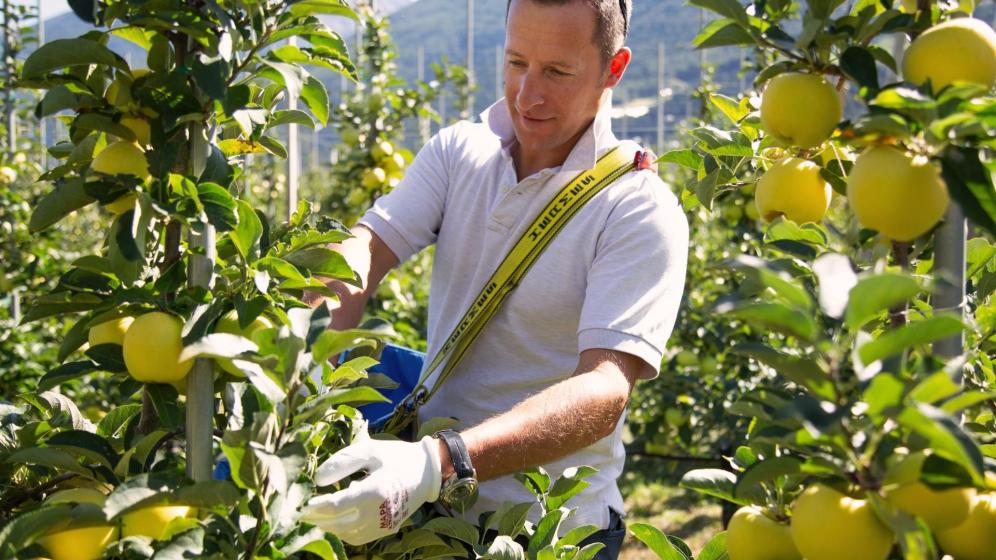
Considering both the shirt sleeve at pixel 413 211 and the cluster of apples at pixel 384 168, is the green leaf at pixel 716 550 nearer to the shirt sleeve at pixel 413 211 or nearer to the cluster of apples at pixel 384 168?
the shirt sleeve at pixel 413 211

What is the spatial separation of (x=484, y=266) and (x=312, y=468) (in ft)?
2.72

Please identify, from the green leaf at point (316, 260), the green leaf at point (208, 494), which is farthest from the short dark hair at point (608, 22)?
the green leaf at point (208, 494)

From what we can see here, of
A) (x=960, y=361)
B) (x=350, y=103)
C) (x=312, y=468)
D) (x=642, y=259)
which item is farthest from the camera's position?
(x=350, y=103)

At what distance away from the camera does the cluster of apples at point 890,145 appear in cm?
73

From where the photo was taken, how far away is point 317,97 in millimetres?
1113

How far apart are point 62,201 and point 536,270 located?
83 cm

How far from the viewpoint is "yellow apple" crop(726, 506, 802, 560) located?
2.67ft

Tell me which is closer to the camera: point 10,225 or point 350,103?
point 350,103

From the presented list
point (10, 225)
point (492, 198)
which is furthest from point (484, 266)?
point (10, 225)

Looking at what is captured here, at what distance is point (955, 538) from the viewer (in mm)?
764

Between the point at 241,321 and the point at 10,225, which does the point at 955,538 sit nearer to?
the point at 241,321

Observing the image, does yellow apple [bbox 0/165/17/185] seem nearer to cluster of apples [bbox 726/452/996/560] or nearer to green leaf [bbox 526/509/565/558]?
green leaf [bbox 526/509/565/558]

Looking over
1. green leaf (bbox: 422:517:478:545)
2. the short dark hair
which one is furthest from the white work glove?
the short dark hair

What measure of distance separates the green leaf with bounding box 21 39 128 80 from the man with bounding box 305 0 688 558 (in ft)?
2.15
